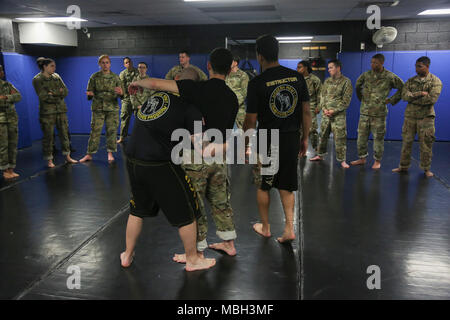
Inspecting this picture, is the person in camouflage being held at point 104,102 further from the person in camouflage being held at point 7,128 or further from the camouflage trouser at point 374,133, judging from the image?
the camouflage trouser at point 374,133

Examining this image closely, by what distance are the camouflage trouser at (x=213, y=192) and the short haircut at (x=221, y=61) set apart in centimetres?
64

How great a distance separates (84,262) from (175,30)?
6640 millimetres

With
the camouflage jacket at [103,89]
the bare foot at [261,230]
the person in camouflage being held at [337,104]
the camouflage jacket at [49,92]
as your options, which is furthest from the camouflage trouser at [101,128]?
the bare foot at [261,230]

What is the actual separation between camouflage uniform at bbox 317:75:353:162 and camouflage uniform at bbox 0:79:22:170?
14.6ft

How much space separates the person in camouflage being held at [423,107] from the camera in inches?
191

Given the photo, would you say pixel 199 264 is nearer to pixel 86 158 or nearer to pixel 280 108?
pixel 280 108

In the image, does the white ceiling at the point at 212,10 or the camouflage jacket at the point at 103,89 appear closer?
the white ceiling at the point at 212,10

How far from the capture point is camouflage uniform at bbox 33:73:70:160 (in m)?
5.68

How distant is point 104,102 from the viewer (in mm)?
6004

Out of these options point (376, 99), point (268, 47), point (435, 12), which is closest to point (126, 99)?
point (376, 99)

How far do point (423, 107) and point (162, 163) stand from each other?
411cm

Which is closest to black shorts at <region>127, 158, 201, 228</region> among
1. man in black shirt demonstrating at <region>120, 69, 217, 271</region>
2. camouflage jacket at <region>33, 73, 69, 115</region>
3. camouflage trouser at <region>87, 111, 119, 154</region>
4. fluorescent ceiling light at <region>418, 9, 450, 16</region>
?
man in black shirt demonstrating at <region>120, 69, 217, 271</region>

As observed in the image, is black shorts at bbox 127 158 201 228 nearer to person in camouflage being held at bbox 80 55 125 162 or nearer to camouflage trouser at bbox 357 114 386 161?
person in camouflage being held at bbox 80 55 125 162

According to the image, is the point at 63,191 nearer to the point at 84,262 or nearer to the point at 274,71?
the point at 84,262
